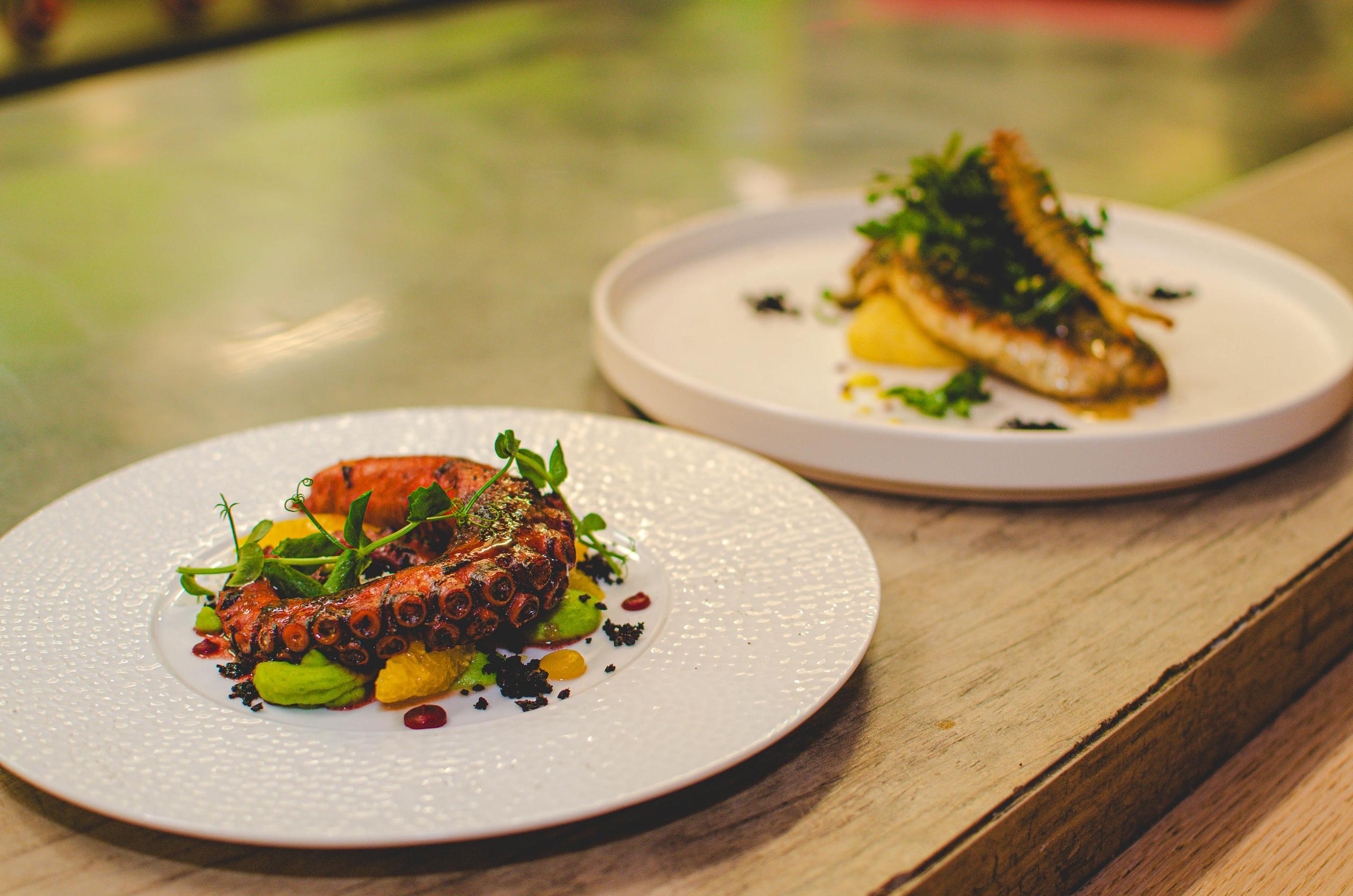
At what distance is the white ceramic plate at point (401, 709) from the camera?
954 millimetres

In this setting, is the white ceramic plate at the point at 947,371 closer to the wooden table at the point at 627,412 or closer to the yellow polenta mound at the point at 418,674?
the wooden table at the point at 627,412

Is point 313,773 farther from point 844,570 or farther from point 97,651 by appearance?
point 844,570

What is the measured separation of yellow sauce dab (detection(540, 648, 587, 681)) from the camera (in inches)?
45.1

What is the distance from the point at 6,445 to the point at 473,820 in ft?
4.41

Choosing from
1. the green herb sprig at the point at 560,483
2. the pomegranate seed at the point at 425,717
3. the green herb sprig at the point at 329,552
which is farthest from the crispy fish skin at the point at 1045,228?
the pomegranate seed at the point at 425,717

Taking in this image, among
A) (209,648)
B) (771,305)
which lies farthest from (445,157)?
(209,648)

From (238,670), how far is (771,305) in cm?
139

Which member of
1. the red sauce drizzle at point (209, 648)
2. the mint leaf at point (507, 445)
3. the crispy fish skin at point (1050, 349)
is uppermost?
the mint leaf at point (507, 445)

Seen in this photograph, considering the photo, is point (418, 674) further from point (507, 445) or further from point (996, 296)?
point (996, 296)

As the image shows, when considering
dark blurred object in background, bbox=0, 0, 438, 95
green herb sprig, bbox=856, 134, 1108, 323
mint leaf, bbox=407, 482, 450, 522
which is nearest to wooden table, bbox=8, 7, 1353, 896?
mint leaf, bbox=407, 482, 450, 522

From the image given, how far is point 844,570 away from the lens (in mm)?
1272

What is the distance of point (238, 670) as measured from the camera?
113cm

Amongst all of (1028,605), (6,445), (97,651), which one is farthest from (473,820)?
(6,445)

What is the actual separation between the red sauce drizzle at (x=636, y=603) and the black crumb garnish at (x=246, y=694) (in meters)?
0.40
